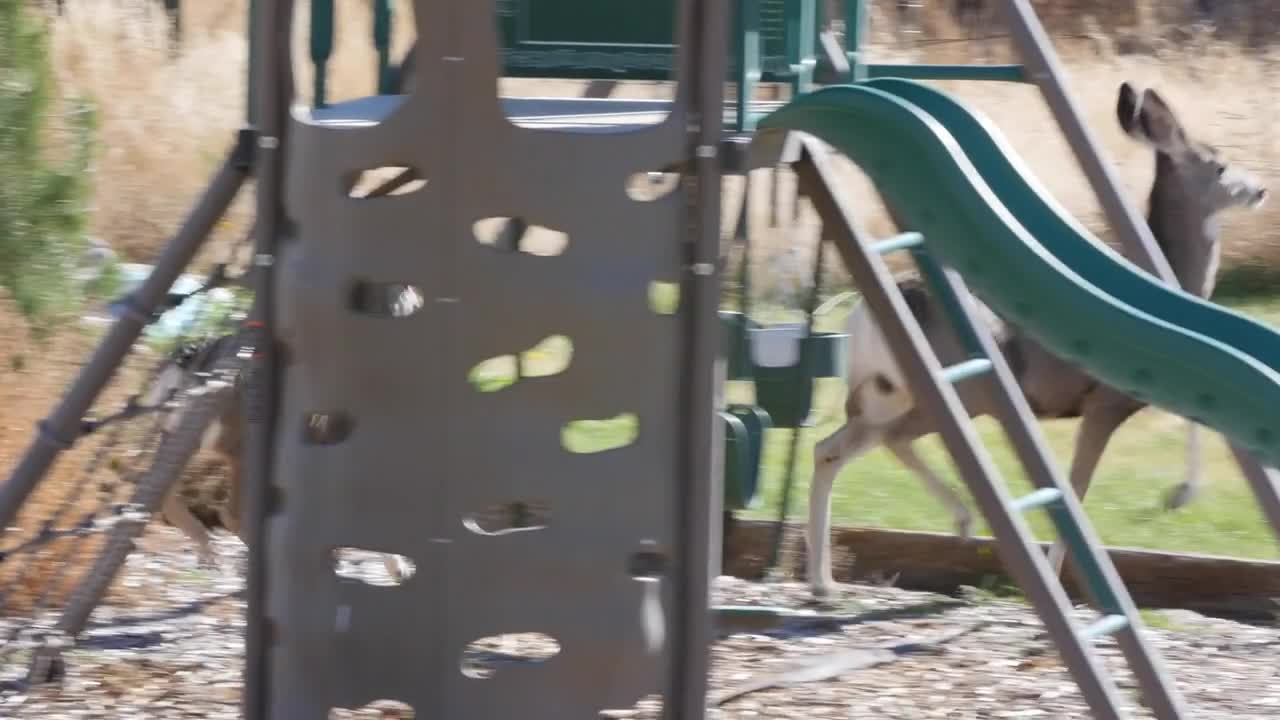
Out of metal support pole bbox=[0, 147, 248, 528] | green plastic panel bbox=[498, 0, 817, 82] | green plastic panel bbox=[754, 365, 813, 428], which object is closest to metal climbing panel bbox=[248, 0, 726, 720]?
metal support pole bbox=[0, 147, 248, 528]

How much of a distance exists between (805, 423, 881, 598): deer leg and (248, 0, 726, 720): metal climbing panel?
10.2ft

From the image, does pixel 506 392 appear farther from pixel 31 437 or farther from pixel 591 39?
pixel 31 437

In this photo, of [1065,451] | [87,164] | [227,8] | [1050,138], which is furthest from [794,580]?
[227,8]

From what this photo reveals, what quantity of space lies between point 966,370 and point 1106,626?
78 centimetres

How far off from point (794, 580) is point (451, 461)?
12.4 feet

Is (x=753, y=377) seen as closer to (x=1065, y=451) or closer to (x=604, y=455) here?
(x=604, y=455)

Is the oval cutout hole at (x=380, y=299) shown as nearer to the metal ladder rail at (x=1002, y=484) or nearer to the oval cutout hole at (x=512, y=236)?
the oval cutout hole at (x=512, y=236)

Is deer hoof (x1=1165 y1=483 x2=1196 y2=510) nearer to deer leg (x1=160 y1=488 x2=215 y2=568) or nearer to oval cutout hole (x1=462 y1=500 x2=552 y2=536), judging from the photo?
oval cutout hole (x1=462 y1=500 x2=552 y2=536)

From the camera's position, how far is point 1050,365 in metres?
8.13

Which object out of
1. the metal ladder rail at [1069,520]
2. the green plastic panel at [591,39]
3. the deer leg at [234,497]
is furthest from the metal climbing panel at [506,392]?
the deer leg at [234,497]

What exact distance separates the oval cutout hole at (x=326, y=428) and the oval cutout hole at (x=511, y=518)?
36 cm

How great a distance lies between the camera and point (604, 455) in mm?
4164

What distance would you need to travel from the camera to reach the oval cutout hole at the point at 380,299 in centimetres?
426

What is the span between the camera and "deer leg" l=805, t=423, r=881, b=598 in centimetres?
729
